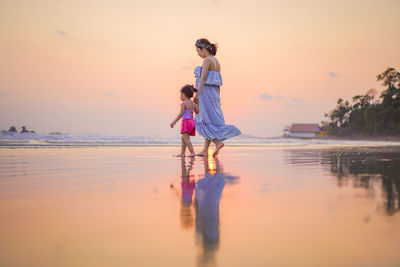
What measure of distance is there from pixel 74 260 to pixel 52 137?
17.2 metres

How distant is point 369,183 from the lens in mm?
3133

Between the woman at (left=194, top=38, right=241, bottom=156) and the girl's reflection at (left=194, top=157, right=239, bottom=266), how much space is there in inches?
190

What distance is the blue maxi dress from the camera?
802cm

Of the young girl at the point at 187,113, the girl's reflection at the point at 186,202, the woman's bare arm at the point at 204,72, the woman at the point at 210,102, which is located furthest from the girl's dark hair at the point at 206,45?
the girl's reflection at the point at 186,202

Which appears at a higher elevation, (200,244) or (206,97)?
(206,97)

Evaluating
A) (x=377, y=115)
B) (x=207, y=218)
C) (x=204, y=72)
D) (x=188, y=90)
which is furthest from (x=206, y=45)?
(x=377, y=115)

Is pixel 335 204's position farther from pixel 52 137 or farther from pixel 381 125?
pixel 381 125

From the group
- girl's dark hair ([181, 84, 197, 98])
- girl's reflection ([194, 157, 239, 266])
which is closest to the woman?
girl's dark hair ([181, 84, 197, 98])

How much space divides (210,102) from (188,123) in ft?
2.61

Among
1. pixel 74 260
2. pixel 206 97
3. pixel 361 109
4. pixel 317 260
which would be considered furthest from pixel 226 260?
pixel 361 109

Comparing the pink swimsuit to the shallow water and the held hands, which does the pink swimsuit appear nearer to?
the held hands

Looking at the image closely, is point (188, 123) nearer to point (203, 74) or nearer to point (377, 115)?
point (203, 74)

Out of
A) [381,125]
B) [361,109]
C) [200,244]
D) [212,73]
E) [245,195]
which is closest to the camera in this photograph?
[200,244]

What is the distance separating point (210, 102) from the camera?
813cm
